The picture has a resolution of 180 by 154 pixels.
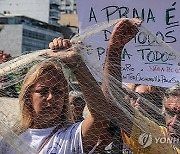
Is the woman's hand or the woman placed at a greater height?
the woman's hand

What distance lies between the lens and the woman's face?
8.14ft

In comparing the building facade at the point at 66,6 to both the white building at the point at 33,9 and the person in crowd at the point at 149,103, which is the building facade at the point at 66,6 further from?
the person in crowd at the point at 149,103

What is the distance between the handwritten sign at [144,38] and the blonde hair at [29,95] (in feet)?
1.60

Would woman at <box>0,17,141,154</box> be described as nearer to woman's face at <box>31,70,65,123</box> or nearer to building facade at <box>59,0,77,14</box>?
woman's face at <box>31,70,65,123</box>

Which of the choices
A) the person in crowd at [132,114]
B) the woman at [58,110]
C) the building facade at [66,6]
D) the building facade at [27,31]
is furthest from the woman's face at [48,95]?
the building facade at [66,6]

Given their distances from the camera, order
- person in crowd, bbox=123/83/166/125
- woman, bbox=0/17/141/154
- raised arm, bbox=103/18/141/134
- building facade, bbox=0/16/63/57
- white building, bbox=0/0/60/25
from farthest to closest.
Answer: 1. white building, bbox=0/0/60/25
2. building facade, bbox=0/16/63/57
3. person in crowd, bbox=123/83/166/125
4. raised arm, bbox=103/18/141/134
5. woman, bbox=0/17/141/154

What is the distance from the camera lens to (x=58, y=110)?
2490 millimetres

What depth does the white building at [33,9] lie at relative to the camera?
73.8 meters

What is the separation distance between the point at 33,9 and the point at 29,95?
7215 centimetres

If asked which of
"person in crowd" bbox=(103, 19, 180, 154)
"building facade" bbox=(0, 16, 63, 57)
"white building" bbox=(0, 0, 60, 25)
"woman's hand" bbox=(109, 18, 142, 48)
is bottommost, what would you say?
"building facade" bbox=(0, 16, 63, 57)

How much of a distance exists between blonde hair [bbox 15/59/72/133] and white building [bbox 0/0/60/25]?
70645 millimetres

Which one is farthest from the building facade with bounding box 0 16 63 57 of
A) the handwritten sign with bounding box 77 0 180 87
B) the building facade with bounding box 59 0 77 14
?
the handwritten sign with bounding box 77 0 180 87

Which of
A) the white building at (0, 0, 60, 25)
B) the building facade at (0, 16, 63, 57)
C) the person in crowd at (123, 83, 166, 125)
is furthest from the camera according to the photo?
the white building at (0, 0, 60, 25)

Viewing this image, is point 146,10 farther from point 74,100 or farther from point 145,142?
point 145,142
